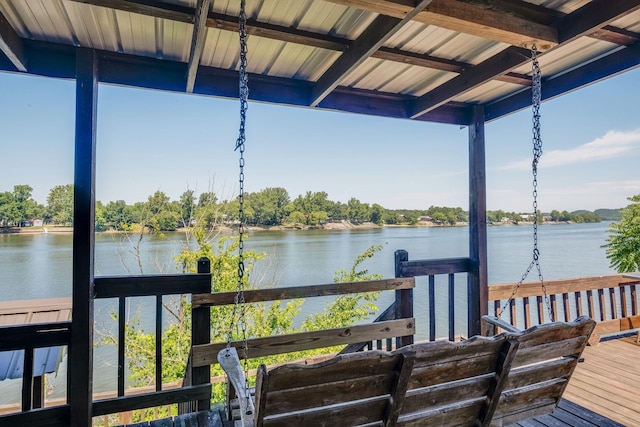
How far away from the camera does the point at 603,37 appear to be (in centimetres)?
207

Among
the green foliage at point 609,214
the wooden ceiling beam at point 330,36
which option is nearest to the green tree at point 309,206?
the wooden ceiling beam at point 330,36

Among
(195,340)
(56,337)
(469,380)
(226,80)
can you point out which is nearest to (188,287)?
(195,340)

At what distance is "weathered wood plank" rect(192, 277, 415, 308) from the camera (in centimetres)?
235

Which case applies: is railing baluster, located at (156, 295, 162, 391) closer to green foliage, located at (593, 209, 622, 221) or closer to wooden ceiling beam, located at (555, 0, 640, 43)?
wooden ceiling beam, located at (555, 0, 640, 43)

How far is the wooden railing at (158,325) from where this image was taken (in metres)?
2.19

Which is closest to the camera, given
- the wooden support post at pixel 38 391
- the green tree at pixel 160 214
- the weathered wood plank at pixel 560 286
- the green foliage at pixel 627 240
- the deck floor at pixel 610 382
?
the deck floor at pixel 610 382

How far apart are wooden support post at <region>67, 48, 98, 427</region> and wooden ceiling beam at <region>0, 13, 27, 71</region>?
0.28 metres

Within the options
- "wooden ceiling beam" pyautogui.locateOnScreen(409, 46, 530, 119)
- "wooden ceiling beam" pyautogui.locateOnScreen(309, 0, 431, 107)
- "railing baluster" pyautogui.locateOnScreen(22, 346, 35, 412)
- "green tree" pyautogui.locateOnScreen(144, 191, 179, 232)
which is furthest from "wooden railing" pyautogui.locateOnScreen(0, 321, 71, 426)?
"green tree" pyautogui.locateOnScreen(144, 191, 179, 232)

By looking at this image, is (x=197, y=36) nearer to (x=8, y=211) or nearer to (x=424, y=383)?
(x=424, y=383)

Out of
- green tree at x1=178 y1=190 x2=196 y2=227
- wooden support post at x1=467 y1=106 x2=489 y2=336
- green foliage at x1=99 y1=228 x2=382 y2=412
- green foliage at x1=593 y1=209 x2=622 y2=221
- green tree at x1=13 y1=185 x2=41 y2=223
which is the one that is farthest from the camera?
green foliage at x1=593 y1=209 x2=622 y2=221

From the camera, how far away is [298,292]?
2609mm

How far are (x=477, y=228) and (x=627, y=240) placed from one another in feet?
29.6

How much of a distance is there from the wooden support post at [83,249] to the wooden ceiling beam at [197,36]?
1.88 feet

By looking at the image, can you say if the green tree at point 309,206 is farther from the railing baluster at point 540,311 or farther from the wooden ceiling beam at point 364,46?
the wooden ceiling beam at point 364,46
